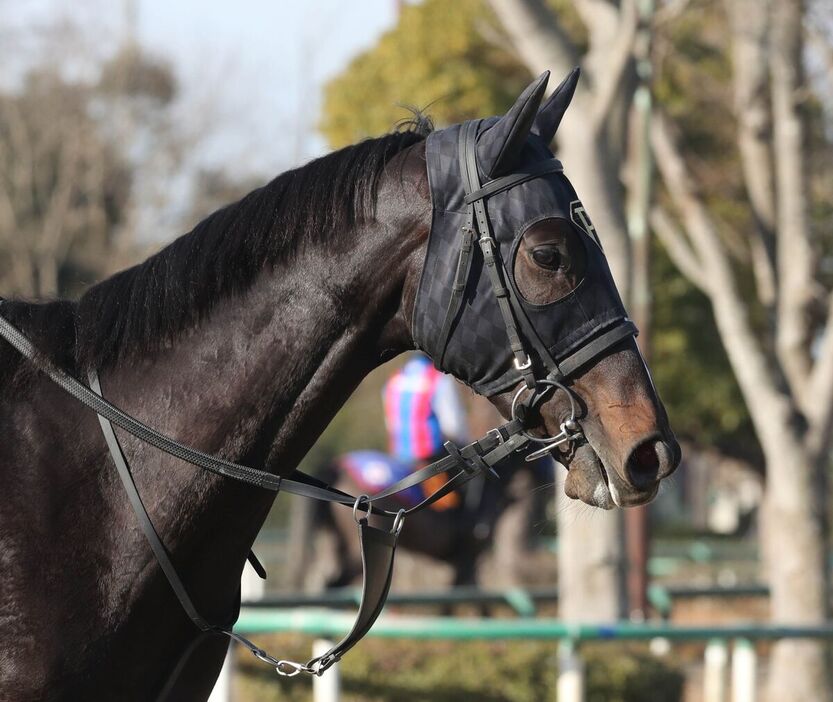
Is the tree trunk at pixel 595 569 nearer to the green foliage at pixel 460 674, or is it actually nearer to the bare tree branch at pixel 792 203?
the green foliage at pixel 460 674

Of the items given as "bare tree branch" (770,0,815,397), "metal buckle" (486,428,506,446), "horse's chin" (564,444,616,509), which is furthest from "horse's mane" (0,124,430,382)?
"bare tree branch" (770,0,815,397)

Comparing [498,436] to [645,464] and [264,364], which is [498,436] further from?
[264,364]

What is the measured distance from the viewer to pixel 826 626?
6820 mm

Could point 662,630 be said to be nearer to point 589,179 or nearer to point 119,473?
point 589,179

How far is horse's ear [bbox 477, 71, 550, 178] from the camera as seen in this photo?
279 centimetres

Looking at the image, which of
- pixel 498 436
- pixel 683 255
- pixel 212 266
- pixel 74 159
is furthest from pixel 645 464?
pixel 74 159

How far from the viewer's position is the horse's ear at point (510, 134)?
2795 millimetres

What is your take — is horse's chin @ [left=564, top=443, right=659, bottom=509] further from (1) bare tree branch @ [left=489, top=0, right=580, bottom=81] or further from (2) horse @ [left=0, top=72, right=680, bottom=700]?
(1) bare tree branch @ [left=489, top=0, right=580, bottom=81]

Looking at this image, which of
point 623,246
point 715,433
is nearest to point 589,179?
point 623,246

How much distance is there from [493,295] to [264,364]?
0.57 m

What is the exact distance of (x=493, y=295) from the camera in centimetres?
285

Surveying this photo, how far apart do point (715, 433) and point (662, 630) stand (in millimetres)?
12347

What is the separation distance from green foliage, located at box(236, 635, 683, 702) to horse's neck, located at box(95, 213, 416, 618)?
12.1ft

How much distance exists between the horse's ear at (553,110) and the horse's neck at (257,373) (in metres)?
0.45
